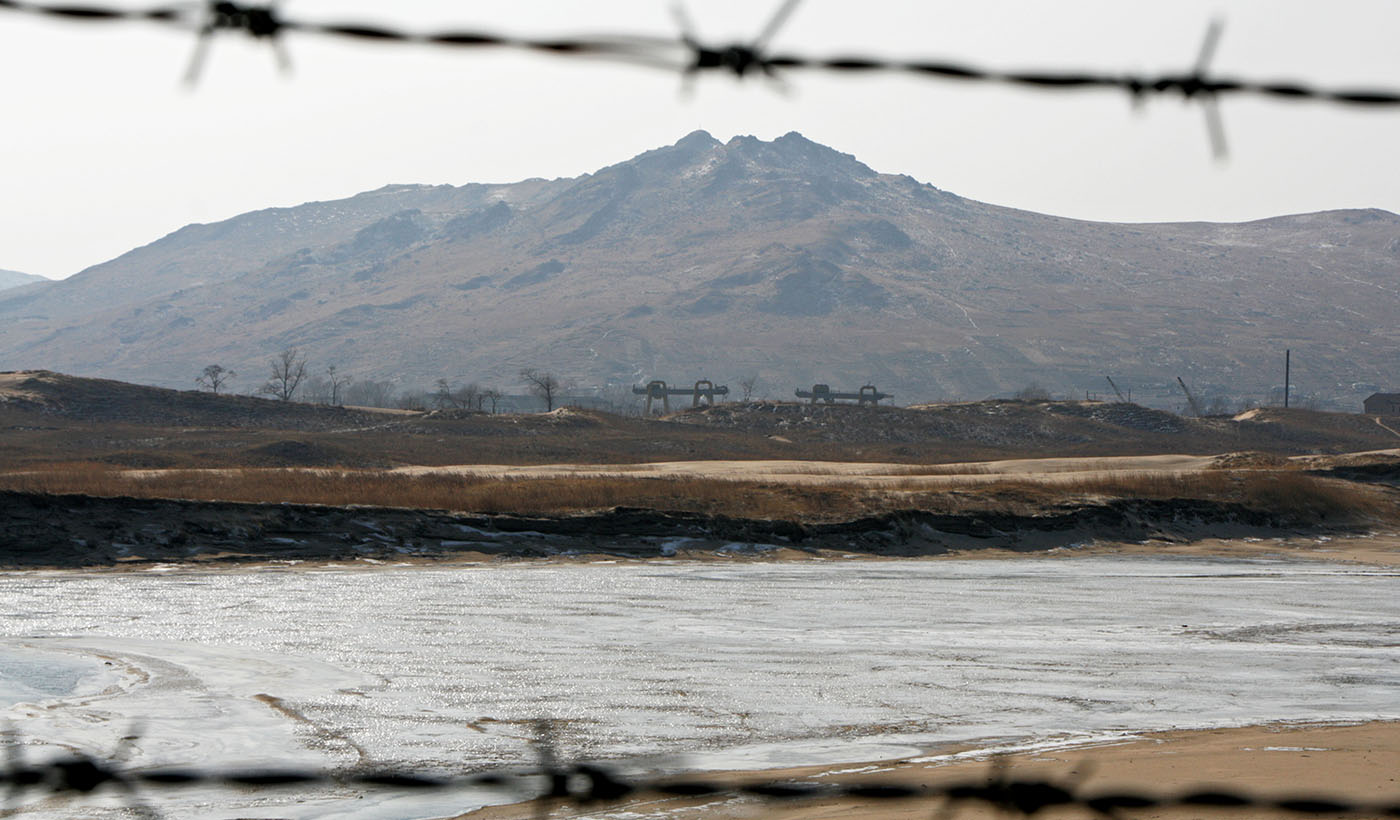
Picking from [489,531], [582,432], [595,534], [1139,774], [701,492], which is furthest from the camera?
[582,432]

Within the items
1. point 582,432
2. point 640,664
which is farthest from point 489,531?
point 582,432

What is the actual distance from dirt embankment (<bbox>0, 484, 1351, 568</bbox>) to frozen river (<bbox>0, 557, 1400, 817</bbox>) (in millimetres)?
2729

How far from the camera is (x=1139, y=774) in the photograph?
1126 cm

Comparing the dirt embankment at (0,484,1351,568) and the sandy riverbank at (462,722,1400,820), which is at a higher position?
the dirt embankment at (0,484,1351,568)

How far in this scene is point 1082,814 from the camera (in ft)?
32.5

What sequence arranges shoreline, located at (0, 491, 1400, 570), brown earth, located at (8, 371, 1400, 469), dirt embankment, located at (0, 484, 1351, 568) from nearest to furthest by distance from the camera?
dirt embankment, located at (0, 484, 1351, 568) < shoreline, located at (0, 491, 1400, 570) < brown earth, located at (8, 371, 1400, 469)

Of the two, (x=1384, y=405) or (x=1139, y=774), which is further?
(x=1384, y=405)

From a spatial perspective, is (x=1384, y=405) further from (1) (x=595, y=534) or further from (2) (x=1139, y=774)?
(2) (x=1139, y=774)

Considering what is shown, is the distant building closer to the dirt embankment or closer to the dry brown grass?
the dry brown grass

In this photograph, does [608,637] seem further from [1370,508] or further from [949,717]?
[1370,508]

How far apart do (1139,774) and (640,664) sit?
27.5 feet

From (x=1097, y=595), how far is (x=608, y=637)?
470 inches

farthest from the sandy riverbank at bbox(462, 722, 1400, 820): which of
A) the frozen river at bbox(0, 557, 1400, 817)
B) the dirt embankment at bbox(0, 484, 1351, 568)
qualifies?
the dirt embankment at bbox(0, 484, 1351, 568)

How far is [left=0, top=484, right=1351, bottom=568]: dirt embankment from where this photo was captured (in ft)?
105
